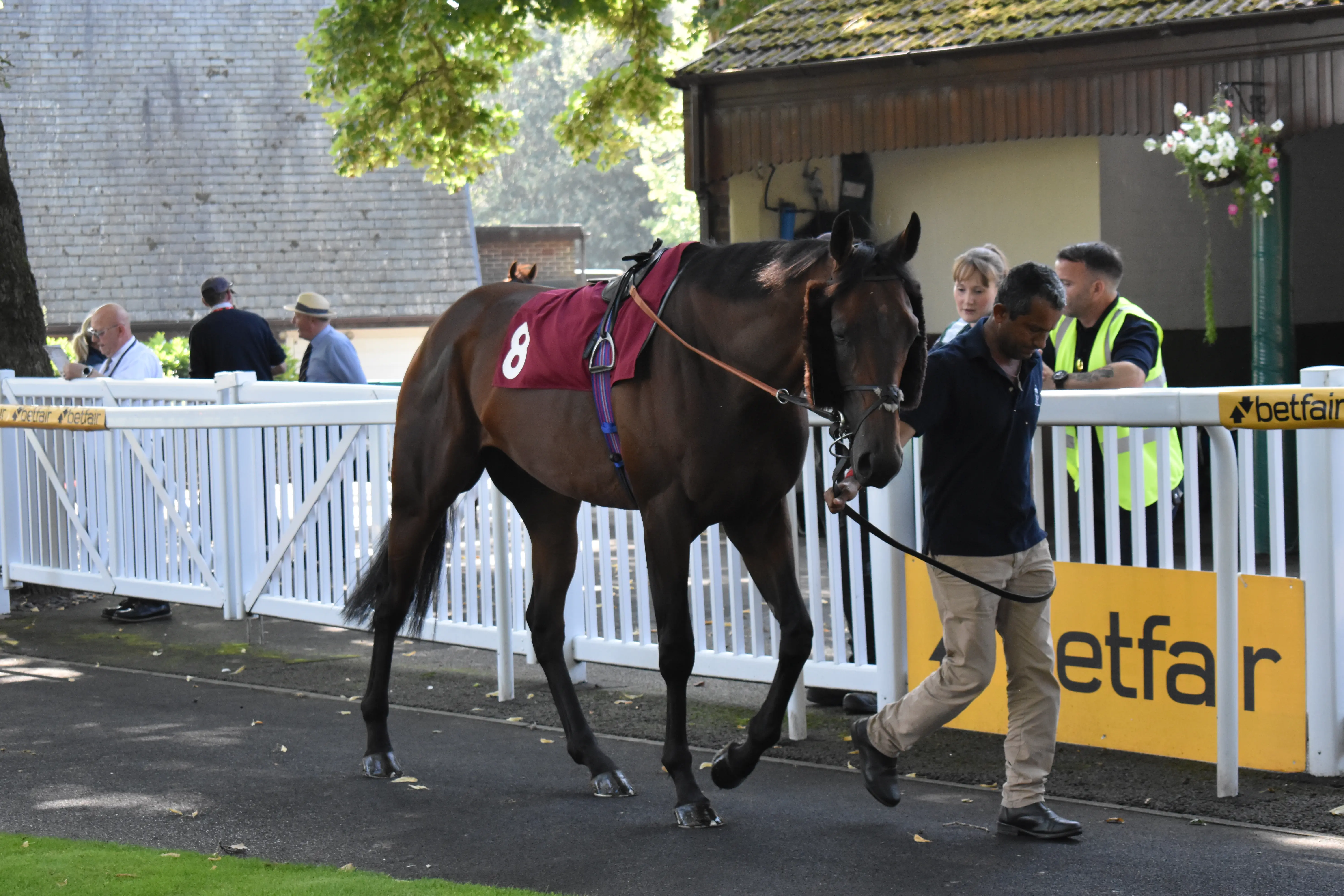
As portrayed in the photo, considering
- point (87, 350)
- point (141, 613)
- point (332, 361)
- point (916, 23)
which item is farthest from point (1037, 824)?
point (916, 23)

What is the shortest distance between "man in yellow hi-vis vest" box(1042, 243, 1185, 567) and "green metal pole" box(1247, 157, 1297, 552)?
198 inches

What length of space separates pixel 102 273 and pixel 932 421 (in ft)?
86.8

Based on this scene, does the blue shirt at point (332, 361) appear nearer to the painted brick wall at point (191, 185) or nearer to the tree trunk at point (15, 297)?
the tree trunk at point (15, 297)

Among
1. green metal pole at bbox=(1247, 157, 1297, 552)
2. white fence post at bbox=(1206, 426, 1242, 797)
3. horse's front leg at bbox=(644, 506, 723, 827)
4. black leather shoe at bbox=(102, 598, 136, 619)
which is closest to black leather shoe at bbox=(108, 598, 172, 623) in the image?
black leather shoe at bbox=(102, 598, 136, 619)

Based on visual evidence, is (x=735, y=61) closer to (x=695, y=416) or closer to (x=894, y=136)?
(x=894, y=136)

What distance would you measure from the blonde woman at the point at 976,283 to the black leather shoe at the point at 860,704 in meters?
1.65

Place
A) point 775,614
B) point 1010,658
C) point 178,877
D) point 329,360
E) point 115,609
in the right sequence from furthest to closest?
point 329,360, point 115,609, point 775,614, point 1010,658, point 178,877

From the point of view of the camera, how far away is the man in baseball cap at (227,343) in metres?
10.5

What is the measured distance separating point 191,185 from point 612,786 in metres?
26.4

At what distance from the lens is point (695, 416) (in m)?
4.54

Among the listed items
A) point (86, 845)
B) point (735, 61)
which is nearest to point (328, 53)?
point (735, 61)

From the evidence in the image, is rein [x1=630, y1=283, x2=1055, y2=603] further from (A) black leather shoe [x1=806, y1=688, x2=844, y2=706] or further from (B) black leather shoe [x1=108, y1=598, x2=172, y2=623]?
(B) black leather shoe [x1=108, y1=598, x2=172, y2=623]

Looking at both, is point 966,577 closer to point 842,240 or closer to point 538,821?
point 842,240

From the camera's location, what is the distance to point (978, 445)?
4.37 meters
